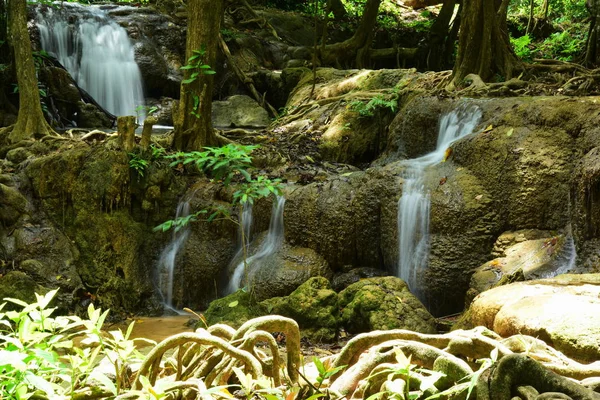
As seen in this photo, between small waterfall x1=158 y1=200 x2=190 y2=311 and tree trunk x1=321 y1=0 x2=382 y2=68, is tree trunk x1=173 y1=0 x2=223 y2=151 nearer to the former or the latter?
small waterfall x1=158 y1=200 x2=190 y2=311

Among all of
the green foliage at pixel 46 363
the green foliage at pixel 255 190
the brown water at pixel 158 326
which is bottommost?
the brown water at pixel 158 326

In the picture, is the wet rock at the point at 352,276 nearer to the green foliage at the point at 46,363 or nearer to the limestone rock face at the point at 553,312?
the limestone rock face at the point at 553,312

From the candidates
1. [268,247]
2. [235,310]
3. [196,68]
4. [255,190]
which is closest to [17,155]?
[196,68]

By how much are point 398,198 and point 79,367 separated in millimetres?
6365

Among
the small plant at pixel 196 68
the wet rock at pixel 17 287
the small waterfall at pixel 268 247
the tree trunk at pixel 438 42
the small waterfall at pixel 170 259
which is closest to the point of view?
the wet rock at pixel 17 287

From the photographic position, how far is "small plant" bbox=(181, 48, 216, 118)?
928cm

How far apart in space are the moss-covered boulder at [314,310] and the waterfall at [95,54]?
859 centimetres

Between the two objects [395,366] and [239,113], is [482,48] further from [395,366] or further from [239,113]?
[395,366]

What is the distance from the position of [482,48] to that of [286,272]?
533 cm

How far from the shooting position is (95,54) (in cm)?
1438

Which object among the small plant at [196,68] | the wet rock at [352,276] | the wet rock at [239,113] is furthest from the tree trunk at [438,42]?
the wet rock at [352,276]

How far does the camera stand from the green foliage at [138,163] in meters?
8.52

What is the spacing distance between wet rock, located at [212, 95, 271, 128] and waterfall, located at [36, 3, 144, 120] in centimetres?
167

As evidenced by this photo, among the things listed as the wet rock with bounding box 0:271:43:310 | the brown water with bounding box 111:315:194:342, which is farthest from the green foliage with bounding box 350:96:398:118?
the wet rock with bounding box 0:271:43:310
